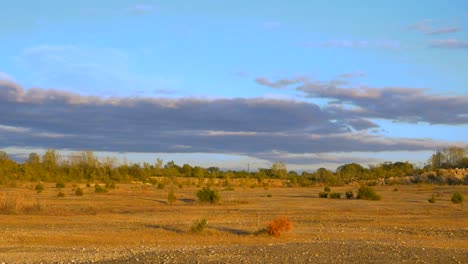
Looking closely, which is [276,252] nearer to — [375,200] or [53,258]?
[53,258]

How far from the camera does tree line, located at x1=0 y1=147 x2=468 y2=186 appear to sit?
106 metres

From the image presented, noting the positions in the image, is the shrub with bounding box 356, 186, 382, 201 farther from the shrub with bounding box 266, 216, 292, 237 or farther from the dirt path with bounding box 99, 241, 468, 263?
the dirt path with bounding box 99, 241, 468, 263

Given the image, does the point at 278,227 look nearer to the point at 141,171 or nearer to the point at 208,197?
the point at 208,197

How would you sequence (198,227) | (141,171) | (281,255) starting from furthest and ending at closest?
(141,171) → (198,227) → (281,255)

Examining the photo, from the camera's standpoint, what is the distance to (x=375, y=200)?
60125mm

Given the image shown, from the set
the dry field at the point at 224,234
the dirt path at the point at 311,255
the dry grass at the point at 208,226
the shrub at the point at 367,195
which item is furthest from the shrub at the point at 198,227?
the shrub at the point at 367,195

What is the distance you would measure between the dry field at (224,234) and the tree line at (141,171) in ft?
160

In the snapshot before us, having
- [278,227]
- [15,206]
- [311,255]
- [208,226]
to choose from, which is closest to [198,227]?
[208,226]

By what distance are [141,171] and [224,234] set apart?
100246 millimetres

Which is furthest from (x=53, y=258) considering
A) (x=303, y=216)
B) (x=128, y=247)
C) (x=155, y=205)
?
(x=155, y=205)

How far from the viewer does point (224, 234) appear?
30297 mm

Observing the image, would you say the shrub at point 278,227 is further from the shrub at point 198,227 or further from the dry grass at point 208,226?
the shrub at point 198,227

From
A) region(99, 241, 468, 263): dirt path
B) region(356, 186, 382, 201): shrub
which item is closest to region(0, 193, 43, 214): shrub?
region(99, 241, 468, 263): dirt path

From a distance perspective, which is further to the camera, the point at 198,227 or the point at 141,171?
the point at 141,171
